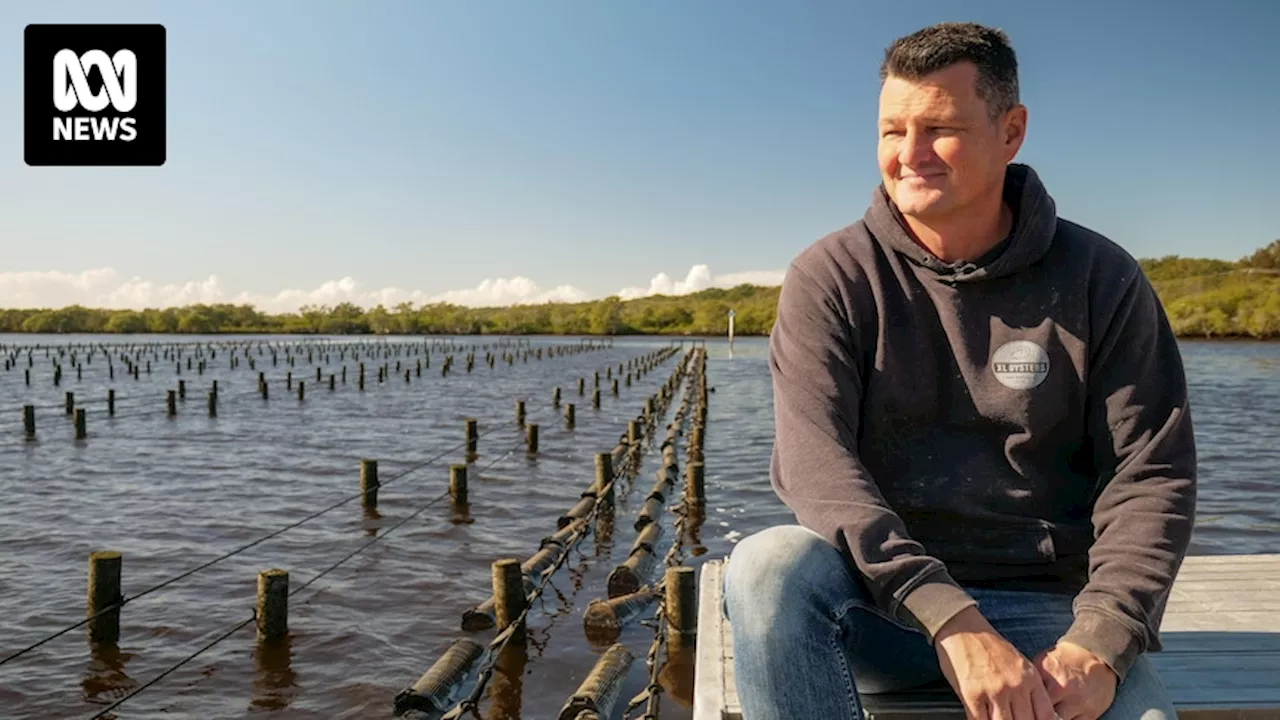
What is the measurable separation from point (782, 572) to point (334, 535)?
1208 centimetres

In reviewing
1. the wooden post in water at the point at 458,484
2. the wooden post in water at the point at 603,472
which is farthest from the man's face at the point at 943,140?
the wooden post in water at the point at 458,484

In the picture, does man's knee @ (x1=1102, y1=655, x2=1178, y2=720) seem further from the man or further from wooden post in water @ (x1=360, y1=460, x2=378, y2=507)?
wooden post in water @ (x1=360, y1=460, x2=378, y2=507)

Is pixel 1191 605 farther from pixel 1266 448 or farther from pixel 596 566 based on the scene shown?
pixel 1266 448

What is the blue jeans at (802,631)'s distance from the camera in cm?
217

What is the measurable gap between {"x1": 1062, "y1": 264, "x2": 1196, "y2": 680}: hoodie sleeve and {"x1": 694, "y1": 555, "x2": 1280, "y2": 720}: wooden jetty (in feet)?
1.68

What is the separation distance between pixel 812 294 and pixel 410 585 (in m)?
9.04

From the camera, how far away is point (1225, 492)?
17.0 m

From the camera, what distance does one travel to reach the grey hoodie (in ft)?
7.98

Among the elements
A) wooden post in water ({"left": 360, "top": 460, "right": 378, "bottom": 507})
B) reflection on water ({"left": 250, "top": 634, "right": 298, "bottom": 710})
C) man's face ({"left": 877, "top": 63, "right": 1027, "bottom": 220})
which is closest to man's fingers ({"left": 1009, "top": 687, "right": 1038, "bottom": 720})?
man's face ({"left": 877, "top": 63, "right": 1027, "bottom": 220})

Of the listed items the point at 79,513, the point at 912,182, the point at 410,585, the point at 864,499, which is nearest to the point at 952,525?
the point at 864,499

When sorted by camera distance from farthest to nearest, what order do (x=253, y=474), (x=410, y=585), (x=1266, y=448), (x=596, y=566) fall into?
(x=1266, y=448) → (x=253, y=474) → (x=596, y=566) → (x=410, y=585)

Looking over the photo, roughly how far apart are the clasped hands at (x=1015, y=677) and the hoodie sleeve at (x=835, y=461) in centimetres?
6

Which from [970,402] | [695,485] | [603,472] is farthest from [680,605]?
[603,472]

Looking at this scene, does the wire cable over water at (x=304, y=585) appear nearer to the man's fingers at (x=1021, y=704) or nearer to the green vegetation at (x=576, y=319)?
the man's fingers at (x=1021, y=704)
